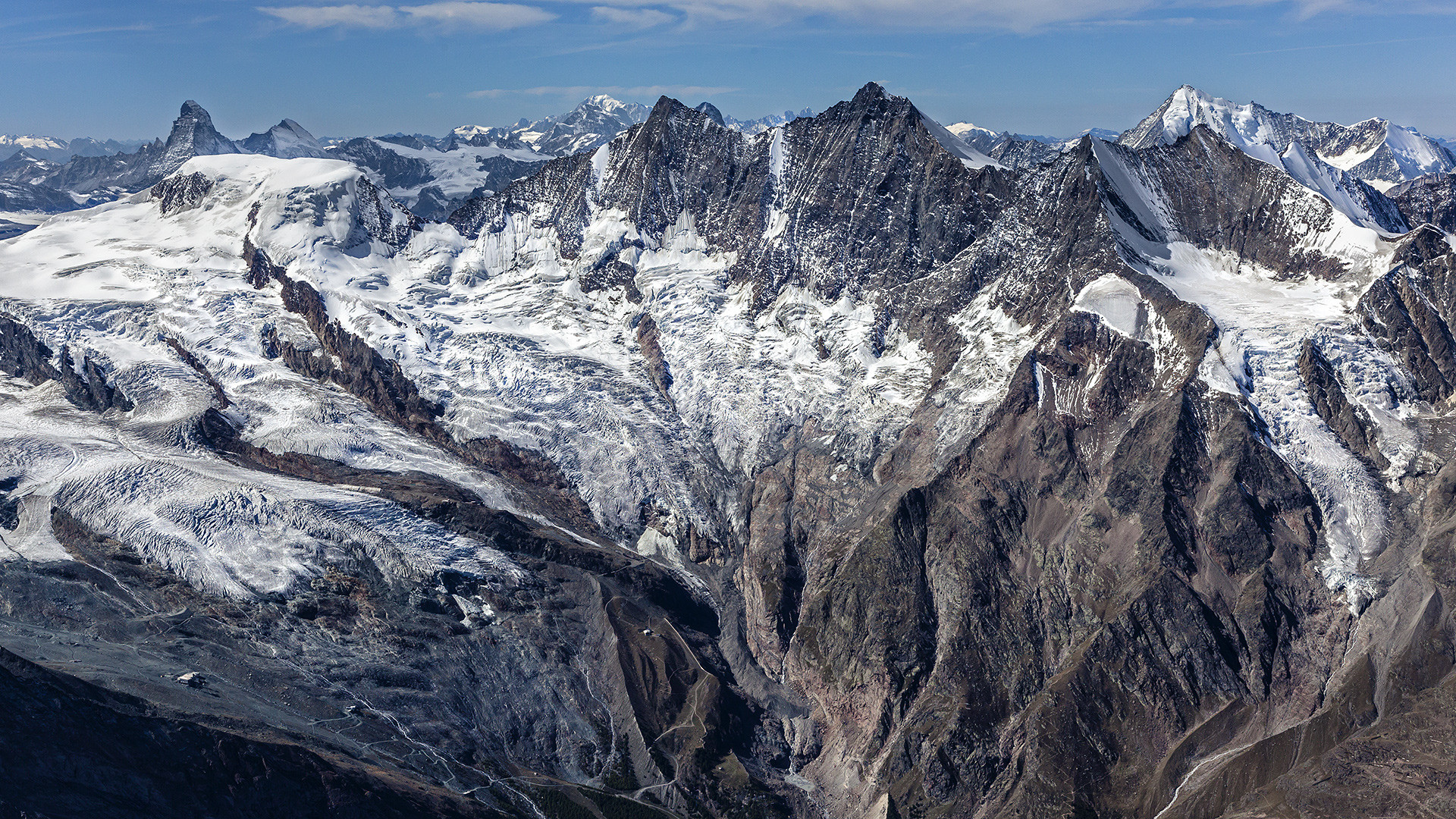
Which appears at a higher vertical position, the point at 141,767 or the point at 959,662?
the point at 141,767

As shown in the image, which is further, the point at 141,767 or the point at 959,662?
the point at 959,662

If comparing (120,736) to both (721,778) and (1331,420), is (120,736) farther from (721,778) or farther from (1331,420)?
(1331,420)

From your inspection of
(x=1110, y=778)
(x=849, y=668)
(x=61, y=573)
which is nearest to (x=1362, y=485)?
(x=1110, y=778)

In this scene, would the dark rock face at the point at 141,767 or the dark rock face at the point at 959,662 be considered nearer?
the dark rock face at the point at 141,767

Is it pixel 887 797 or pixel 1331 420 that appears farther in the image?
pixel 1331 420

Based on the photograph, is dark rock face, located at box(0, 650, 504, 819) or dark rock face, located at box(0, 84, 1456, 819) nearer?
dark rock face, located at box(0, 650, 504, 819)

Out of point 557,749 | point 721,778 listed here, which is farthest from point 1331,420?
point 557,749

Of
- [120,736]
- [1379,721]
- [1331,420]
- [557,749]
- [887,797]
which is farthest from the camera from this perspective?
[1331,420]

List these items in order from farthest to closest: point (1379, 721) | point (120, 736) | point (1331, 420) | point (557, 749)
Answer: point (1331, 420)
point (557, 749)
point (1379, 721)
point (120, 736)

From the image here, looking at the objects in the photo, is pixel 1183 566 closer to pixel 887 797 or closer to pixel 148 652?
pixel 887 797

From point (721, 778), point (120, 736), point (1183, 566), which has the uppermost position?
point (1183, 566)

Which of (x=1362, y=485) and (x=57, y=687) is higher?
(x=1362, y=485)
